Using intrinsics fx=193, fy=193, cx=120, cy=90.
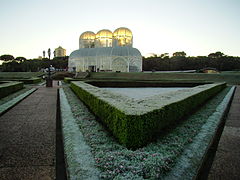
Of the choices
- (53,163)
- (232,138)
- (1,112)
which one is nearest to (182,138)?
(232,138)

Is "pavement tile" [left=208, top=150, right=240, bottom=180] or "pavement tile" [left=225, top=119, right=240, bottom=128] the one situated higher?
"pavement tile" [left=225, top=119, right=240, bottom=128]

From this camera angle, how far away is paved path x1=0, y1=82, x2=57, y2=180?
110 inches

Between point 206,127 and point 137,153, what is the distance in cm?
267

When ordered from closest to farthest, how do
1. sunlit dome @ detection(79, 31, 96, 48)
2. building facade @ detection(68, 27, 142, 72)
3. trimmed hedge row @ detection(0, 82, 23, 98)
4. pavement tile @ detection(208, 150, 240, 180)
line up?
1. pavement tile @ detection(208, 150, 240, 180)
2. trimmed hedge row @ detection(0, 82, 23, 98)
3. building facade @ detection(68, 27, 142, 72)
4. sunlit dome @ detection(79, 31, 96, 48)

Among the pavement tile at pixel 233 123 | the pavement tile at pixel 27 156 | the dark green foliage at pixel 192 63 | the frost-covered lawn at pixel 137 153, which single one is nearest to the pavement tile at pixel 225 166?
the frost-covered lawn at pixel 137 153

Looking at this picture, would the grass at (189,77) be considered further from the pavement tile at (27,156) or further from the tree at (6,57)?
the tree at (6,57)

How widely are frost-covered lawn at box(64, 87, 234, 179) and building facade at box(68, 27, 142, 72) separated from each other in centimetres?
4572

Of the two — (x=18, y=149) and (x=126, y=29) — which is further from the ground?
(x=126, y=29)

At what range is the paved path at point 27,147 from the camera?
2801 mm

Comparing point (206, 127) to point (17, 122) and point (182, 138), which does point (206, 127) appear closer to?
point (182, 138)

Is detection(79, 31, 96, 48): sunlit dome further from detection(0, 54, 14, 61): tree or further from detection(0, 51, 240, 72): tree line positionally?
detection(0, 54, 14, 61): tree

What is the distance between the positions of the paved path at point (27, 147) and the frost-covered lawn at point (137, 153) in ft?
2.40

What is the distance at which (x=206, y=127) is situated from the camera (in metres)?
4.92

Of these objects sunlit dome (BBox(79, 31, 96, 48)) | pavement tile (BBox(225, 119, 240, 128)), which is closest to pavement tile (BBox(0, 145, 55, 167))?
pavement tile (BBox(225, 119, 240, 128))
